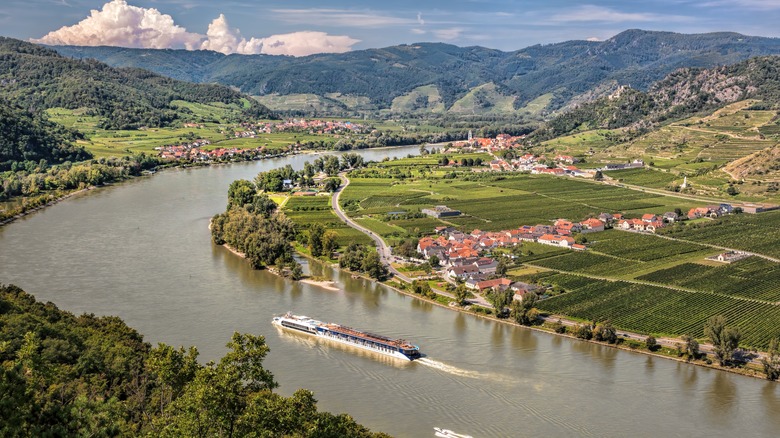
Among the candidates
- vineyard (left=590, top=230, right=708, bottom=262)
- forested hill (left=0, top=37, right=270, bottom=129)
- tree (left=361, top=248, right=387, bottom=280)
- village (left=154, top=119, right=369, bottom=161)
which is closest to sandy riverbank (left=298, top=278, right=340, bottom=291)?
tree (left=361, top=248, right=387, bottom=280)

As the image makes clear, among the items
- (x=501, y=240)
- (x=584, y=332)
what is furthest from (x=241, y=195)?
(x=584, y=332)

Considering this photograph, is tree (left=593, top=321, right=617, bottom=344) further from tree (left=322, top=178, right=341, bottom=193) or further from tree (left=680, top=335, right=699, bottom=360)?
tree (left=322, top=178, right=341, bottom=193)

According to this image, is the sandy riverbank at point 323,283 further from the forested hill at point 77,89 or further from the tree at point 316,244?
the forested hill at point 77,89

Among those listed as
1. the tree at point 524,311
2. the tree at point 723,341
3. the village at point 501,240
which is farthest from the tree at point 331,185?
the tree at point 723,341

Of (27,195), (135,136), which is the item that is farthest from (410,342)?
(135,136)

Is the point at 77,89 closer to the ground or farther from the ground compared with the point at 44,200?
farther from the ground

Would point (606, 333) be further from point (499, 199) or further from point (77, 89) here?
point (77, 89)
